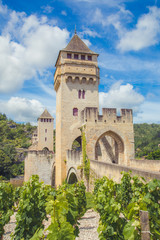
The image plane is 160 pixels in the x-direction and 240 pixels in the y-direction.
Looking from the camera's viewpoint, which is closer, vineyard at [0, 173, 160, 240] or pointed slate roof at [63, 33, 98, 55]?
vineyard at [0, 173, 160, 240]

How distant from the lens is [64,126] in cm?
2061

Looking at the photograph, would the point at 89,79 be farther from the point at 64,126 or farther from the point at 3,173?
the point at 3,173

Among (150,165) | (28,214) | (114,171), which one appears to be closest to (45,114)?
(150,165)

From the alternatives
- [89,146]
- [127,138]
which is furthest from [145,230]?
[127,138]

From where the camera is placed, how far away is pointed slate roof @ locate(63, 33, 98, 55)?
71.6 feet

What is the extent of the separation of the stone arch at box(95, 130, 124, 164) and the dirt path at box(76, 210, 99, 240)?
22.0ft

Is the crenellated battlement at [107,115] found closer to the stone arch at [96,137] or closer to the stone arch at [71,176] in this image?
the stone arch at [96,137]

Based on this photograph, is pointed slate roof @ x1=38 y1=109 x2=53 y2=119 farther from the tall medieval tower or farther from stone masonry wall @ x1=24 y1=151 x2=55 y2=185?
the tall medieval tower

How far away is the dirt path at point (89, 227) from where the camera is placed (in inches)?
278

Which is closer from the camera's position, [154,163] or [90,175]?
[154,163]

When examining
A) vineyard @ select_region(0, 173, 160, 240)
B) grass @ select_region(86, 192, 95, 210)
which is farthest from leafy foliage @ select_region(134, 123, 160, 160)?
vineyard @ select_region(0, 173, 160, 240)

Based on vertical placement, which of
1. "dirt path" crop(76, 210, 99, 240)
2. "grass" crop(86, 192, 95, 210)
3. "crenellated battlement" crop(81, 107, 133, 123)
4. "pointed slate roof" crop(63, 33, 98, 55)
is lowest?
"grass" crop(86, 192, 95, 210)

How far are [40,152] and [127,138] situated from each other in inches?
578

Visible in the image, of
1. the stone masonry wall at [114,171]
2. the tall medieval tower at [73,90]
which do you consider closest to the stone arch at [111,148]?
the tall medieval tower at [73,90]
